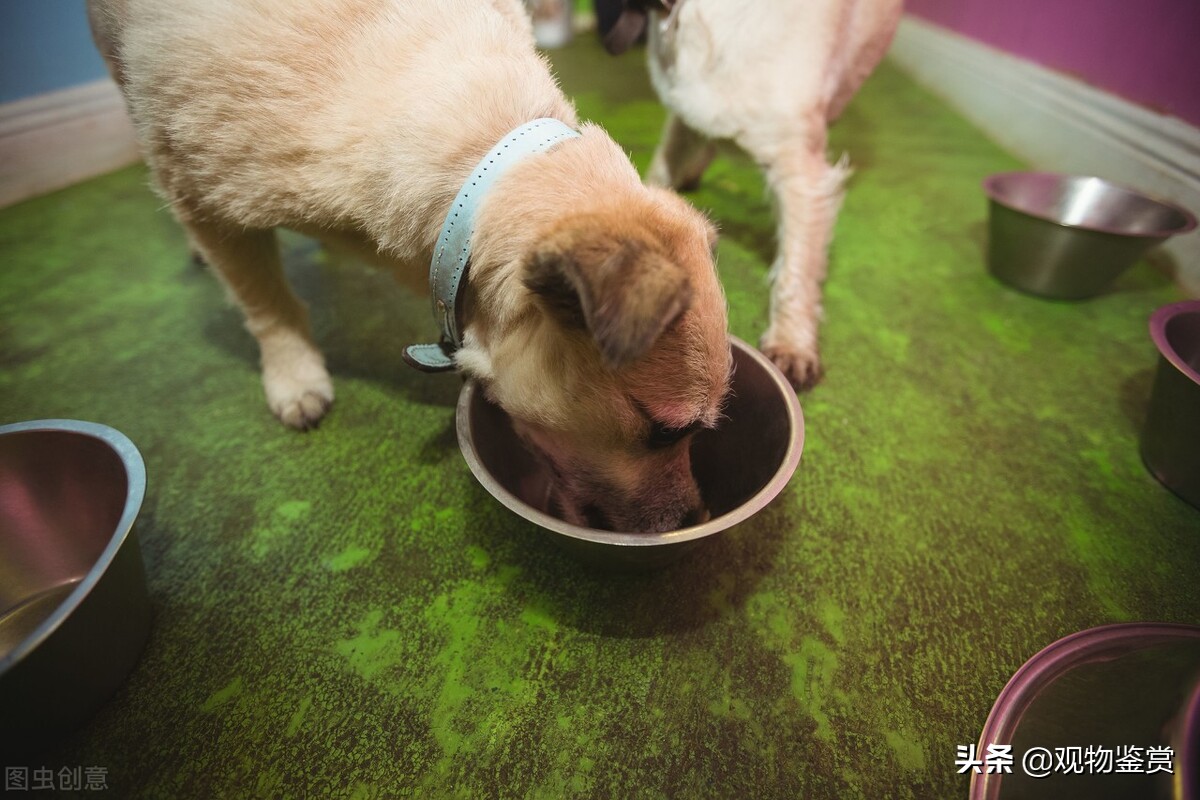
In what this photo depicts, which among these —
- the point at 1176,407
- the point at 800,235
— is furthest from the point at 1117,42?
the point at 1176,407

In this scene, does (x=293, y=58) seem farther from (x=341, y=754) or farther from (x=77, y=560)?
(x=341, y=754)

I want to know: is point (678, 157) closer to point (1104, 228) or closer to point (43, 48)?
point (1104, 228)

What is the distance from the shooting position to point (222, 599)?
143 centimetres

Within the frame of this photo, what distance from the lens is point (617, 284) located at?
35.4 inches

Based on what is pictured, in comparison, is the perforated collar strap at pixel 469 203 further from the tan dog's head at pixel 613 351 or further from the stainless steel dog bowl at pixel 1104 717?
the stainless steel dog bowl at pixel 1104 717

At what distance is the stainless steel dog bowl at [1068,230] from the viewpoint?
2.24m

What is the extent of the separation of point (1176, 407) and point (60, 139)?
500 cm

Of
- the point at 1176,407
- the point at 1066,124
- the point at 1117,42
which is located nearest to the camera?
the point at 1176,407

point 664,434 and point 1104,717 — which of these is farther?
point 664,434

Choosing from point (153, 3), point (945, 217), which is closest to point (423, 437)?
point (153, 3)

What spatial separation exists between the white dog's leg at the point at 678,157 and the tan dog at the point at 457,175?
1.53 metres

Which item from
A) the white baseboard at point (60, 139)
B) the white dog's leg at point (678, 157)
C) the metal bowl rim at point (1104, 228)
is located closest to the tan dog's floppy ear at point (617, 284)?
the white dog's leg at point (678, 157)

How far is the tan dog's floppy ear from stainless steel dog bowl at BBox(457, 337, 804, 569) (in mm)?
419

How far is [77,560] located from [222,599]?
398mm
